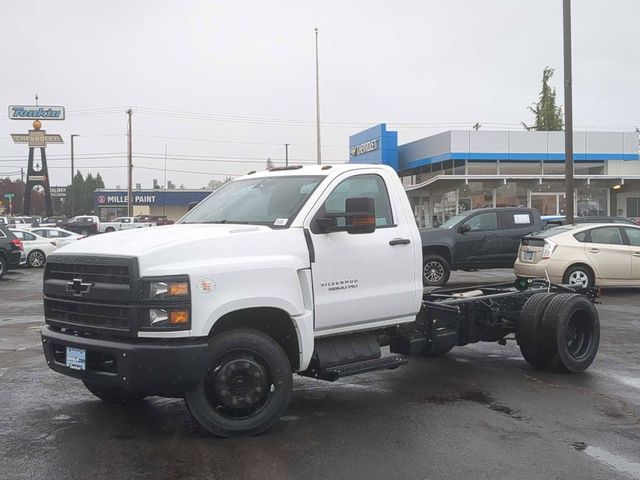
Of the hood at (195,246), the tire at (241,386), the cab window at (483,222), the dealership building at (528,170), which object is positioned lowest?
the tire at (241,386)

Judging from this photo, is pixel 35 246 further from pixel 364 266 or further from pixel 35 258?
pixel 364 266

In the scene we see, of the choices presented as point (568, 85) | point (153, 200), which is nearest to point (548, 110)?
point (568, 85)

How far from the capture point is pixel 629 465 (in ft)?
15.4

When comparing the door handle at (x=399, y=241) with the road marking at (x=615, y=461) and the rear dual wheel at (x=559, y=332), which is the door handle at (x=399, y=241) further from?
the road marking at (x=615, y=461)

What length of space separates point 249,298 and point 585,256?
10.9 m

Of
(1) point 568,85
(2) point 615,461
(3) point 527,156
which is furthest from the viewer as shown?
(3) point 527,156

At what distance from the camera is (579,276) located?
549 inches

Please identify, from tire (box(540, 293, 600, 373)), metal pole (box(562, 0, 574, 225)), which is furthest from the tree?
tire (box(540, 293, 600, 373))

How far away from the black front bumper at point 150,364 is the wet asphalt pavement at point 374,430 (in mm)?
534

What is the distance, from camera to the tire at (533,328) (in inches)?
286

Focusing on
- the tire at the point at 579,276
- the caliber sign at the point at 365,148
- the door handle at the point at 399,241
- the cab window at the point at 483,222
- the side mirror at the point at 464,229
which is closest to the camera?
the door handle at the point at 399,241

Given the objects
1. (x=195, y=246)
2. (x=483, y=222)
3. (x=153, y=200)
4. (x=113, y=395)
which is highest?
(x=153, y=200)

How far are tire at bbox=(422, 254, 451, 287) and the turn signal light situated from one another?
1093 centimetres

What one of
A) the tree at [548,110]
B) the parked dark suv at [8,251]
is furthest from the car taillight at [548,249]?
the tree at [548,110]
